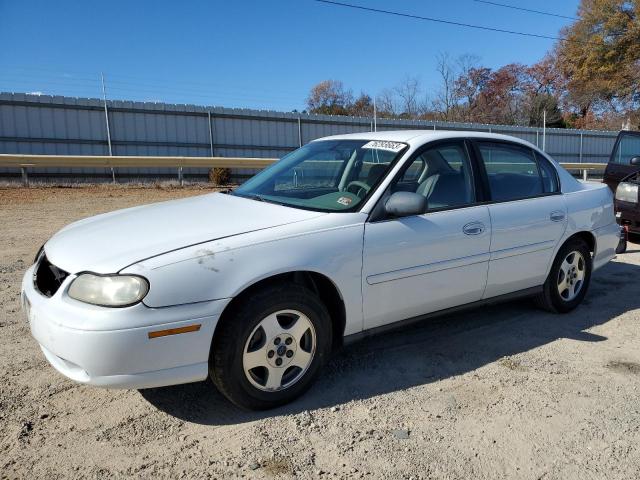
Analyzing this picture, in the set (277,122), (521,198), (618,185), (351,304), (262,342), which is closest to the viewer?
(262,342)

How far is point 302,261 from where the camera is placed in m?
2.92

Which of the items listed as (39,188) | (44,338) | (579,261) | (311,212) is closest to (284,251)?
(311,212)

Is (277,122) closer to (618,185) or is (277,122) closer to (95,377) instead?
(618,185)

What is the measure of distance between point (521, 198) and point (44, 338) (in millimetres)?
3477

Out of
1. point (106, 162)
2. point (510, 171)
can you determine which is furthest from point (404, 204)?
point (106, 162)

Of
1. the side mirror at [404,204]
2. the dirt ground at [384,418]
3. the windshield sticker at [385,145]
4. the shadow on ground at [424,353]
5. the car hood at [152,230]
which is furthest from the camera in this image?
the windshield sticker at [385,145]

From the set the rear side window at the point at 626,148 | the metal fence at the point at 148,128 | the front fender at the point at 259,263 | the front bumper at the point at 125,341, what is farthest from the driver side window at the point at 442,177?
the metal fence at the point at 148,128

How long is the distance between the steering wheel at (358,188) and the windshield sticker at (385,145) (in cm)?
35

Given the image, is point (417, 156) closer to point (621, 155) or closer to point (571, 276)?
point (571, 276)

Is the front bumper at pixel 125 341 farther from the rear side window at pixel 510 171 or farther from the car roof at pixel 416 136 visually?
the rear side window at pixel 510 171

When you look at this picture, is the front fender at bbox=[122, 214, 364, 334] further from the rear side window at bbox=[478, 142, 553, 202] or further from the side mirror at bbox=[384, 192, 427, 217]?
the rear side window at bbox=[478, 142, 553, 202]

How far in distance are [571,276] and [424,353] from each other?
1.78 meters

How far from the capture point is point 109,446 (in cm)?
262

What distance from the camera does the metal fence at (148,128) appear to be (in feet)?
52.5
